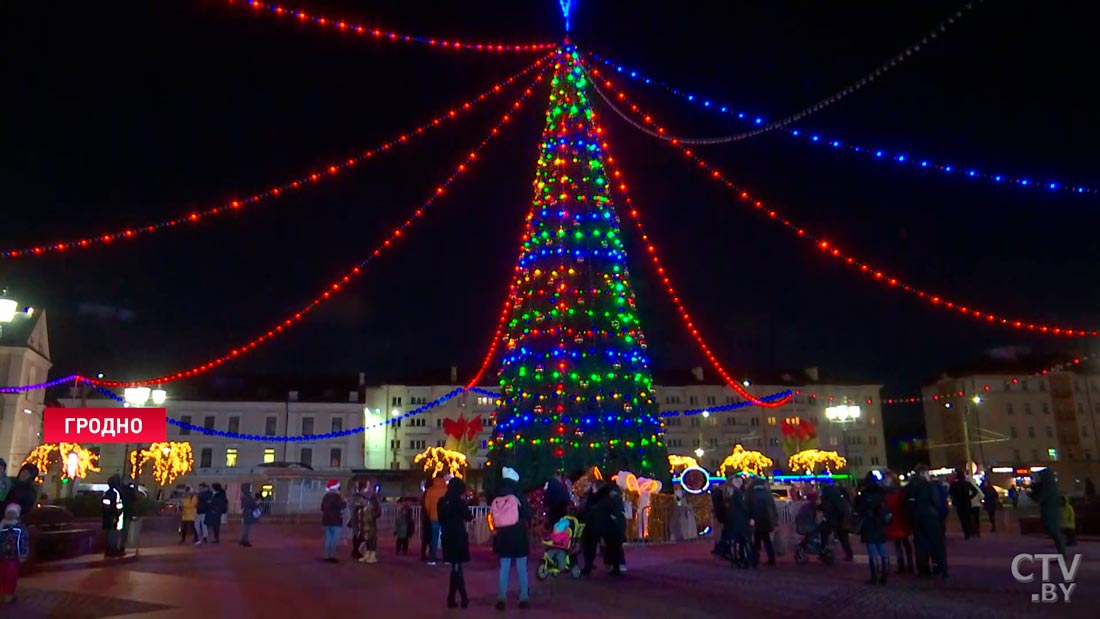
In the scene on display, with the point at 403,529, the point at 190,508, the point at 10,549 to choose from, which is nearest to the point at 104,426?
the point at 190,508

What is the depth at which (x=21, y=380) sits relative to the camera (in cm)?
5138

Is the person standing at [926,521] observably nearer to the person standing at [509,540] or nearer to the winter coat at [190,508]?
the person standing at [509,540]

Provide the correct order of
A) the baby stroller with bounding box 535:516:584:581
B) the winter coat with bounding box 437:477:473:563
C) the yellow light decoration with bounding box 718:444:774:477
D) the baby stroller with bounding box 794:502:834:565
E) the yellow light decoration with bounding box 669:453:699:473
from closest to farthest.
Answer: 1. the winter coat with bounding box 437:477:473:563
2. the baby stroller with bounding box 535:516:584:581
3. the baby stroller with bounding box 794:502:834:565
4. the yellow light decoration with bounding box 669:453:699:473
5. the yellow light decoration with bounding box 718:444:774:477

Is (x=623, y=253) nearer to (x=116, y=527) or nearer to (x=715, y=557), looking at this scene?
(x=715, y=557)

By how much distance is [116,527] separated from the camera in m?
15.4

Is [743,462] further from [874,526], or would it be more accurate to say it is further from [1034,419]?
[1034,419]

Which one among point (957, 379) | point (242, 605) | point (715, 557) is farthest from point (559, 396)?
point (957, 379)

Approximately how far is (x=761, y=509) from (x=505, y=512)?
6.27m

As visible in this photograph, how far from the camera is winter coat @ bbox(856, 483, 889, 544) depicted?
421 inches

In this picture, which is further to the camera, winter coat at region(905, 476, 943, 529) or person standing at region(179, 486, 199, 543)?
person standing at region(179, 486, 199, 543)

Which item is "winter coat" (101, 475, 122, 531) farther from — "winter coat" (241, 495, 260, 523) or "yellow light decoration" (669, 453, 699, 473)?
"yellow light decoration" (669, 453, 699, 473)

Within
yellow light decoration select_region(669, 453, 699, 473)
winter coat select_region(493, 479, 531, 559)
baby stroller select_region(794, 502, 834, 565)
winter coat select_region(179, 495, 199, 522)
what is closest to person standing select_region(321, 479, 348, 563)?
winter coat select_region(493, 479, 531, 559)

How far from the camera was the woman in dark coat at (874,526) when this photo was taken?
10688 mm

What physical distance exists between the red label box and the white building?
3198cm
